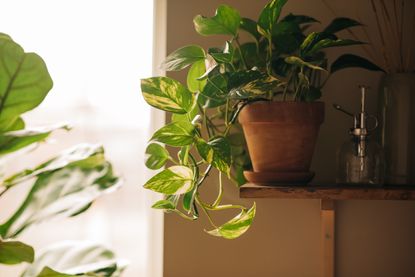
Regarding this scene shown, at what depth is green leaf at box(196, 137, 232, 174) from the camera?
1.00 m

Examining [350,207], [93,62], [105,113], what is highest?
[93,62]

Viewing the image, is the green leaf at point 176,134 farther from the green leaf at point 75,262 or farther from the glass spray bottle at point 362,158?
the green leaf at point 75,262

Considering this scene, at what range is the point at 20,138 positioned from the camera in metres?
0.52

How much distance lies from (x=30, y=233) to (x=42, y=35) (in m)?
0.57

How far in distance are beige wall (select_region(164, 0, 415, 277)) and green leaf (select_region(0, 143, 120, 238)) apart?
0.79 m

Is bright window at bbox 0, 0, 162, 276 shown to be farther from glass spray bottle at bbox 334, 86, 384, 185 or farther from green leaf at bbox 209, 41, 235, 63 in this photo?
glass spray bottle at bbox 334, 86, 384, 185

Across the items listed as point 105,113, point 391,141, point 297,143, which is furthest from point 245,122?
point 105,113

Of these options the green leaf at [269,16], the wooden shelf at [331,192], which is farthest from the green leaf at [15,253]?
the green leaf at [269,16]

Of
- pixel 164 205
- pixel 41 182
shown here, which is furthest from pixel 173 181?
pixel 41 182

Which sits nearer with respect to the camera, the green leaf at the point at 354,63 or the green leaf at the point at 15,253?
the green leaf at the point at 15,253

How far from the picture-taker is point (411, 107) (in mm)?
1138

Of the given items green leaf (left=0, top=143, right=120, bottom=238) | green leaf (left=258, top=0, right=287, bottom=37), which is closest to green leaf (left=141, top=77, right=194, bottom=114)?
green leaf (left=258, top=0, right=287, bottom=37)

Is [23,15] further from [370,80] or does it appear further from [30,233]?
[370,80]

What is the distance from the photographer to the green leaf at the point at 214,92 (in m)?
1.06
